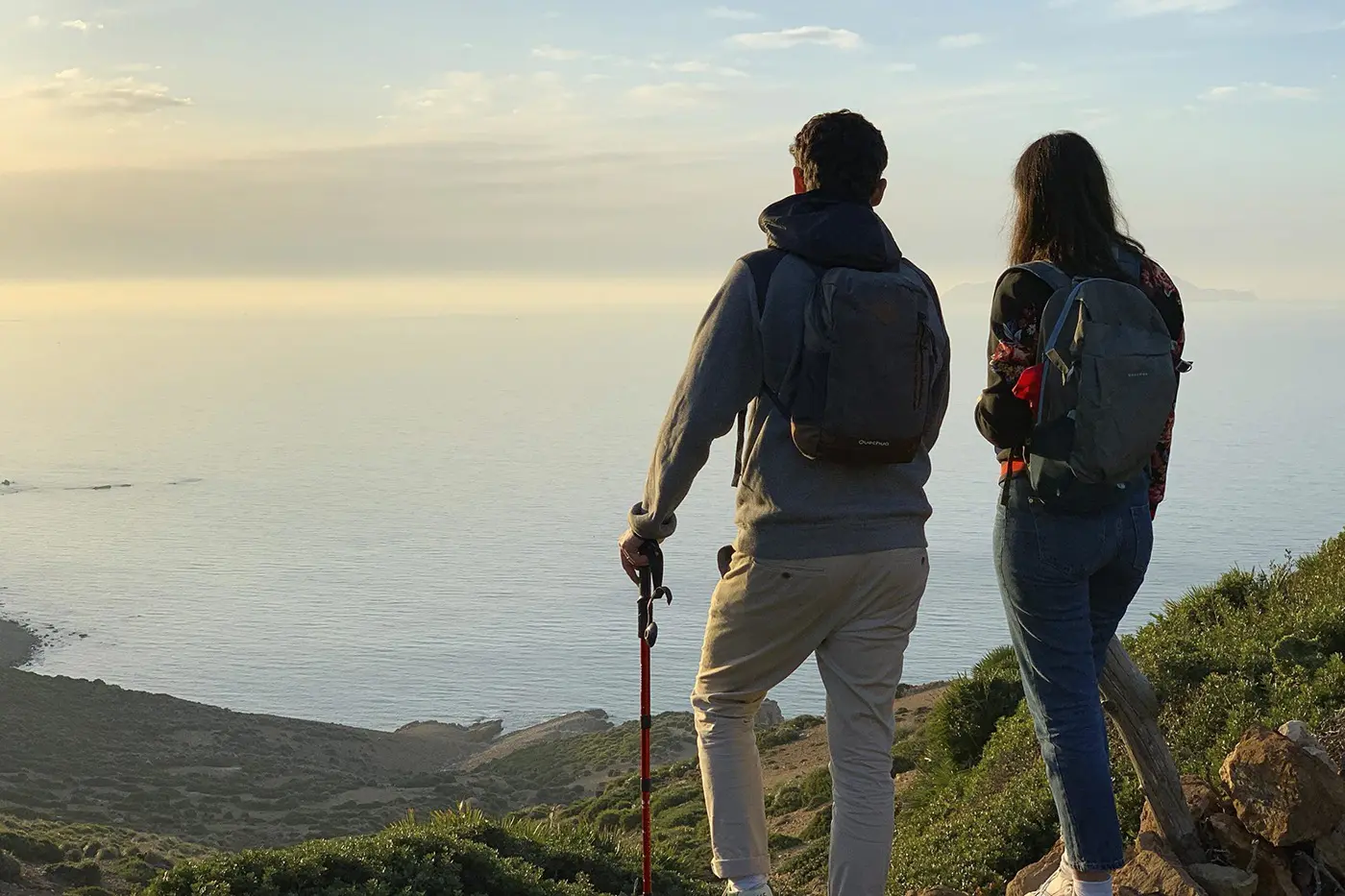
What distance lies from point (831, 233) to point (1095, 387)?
813 millimetres

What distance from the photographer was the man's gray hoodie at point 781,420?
3.47 m

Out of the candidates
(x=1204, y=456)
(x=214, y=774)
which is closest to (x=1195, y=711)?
(x=214, y=774)

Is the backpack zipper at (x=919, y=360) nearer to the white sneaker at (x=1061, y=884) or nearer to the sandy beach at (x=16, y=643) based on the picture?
the white sneaker at (x=1061, y=884)

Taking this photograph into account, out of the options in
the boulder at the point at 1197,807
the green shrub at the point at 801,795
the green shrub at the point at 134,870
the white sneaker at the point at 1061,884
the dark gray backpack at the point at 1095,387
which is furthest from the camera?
the green shrub at the point at 134,870

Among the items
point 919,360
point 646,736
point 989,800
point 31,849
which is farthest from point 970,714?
point 31,849

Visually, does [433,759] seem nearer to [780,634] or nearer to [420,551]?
[780,634]

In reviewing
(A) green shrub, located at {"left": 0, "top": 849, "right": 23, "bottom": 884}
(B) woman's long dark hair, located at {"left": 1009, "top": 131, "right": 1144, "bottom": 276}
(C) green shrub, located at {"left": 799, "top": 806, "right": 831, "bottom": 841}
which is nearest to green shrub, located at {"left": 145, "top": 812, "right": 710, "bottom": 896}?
(B) woman's long dark hair, located at {"left": 1009, "top": 131, "right": 1144, "bottom": 276}

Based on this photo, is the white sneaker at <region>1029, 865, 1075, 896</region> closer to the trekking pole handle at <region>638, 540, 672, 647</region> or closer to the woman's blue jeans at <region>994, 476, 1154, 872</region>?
the woman's blue jeans at <region>994, 476, 1154, 872</region>

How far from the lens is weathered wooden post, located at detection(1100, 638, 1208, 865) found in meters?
4.54

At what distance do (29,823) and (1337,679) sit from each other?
3769 centimetres

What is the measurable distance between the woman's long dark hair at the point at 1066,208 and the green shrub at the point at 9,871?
11835 millimetres

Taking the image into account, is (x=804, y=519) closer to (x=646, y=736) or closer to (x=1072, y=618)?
(x=1072, y=618)

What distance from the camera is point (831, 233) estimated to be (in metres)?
3.53

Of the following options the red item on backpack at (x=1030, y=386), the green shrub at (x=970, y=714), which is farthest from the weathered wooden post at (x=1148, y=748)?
the green shrub at (x=970, y=714)
